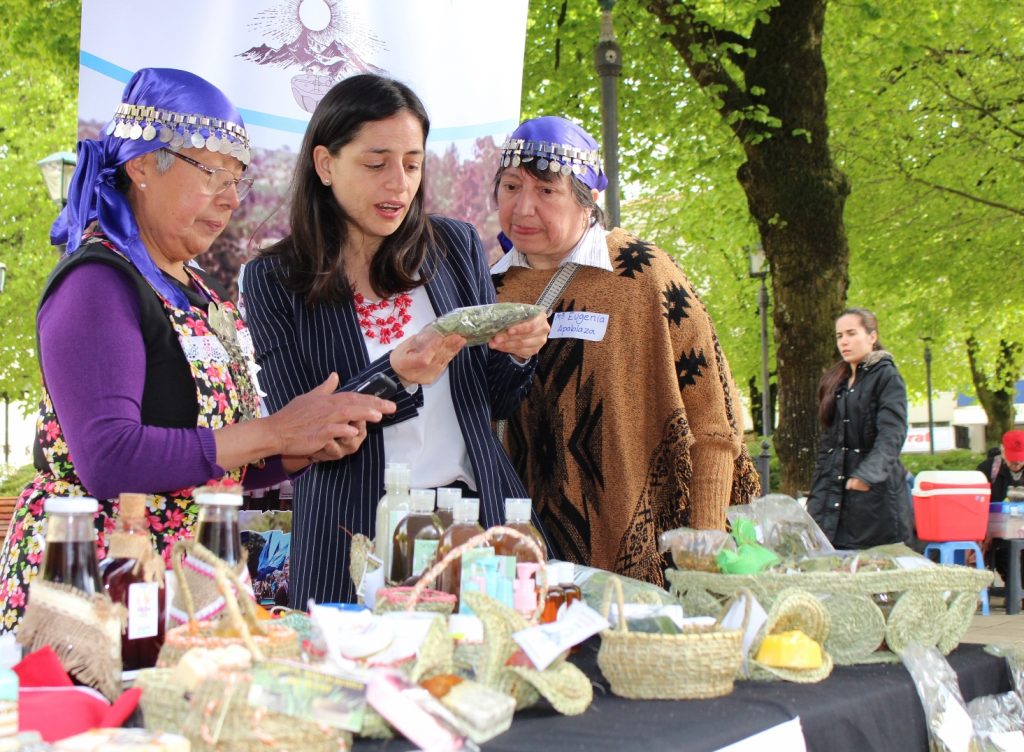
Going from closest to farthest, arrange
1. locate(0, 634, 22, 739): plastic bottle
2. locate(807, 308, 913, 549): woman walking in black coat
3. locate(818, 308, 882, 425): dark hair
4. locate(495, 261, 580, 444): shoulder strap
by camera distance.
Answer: locate(0, 634, 22, 739): plastic bottle, locate(495, 261, 580, 444): shoulder strap, locate(807, 308, 913, 549): woman walking in black coat, locate(818, 308, 882, 425): dark hair

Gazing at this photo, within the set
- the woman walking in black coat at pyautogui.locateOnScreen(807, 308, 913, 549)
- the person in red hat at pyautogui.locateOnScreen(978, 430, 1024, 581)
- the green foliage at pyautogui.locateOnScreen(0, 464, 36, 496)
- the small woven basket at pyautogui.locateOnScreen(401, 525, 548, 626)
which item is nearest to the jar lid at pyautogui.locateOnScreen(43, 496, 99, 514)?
the small woven basket at pyautogui.locateOnScreen(401, 525, 548, 626)

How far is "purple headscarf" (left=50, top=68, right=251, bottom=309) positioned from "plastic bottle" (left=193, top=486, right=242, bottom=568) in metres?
0.63

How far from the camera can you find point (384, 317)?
230cm

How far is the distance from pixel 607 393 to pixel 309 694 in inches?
60.0

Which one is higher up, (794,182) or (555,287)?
(794,182)

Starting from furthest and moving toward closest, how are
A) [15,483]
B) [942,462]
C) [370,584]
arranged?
[942,462], [15,483], [370,584]

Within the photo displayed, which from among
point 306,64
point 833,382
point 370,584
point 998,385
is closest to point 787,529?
point 370,584

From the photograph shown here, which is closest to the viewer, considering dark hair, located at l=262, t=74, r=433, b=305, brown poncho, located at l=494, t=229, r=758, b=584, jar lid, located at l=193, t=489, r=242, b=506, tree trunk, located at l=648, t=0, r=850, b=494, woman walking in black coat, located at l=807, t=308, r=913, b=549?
jar lid, located at l=193, t=489, r=242, b=506

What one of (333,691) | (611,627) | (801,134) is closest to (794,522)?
(611,627)

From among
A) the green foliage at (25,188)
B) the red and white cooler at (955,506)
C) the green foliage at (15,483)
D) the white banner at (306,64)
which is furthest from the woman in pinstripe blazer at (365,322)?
the green foliage at (15,483)

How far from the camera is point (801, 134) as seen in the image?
9203 mm

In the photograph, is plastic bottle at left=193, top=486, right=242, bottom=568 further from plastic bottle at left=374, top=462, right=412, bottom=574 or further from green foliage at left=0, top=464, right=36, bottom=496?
green foliage at left=0, top=464, right=36, bottom=496

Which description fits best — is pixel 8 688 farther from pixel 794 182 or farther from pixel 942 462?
pixel 942 462

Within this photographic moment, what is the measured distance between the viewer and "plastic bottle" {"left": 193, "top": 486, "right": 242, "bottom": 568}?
1.37m
